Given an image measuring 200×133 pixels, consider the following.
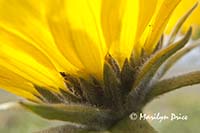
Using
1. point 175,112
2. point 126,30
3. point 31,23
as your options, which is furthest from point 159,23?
point 175,112

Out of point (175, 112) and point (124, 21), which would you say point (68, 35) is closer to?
point (124, 21)

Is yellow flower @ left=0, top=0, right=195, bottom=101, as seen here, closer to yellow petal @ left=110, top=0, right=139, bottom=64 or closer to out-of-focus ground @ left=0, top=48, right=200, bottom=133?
yellow petal @ left=110, top=0, right=139, bottom=64

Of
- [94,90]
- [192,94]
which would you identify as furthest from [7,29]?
[192,94]

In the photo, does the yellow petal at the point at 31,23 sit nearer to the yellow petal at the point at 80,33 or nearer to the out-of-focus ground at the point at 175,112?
the yellow petal at the point at 80,33

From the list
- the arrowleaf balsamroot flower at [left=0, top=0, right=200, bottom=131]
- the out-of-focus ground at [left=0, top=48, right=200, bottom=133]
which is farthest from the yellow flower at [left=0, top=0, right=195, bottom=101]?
the out-of-focus ground at [left=0, top=48, right=200, bottom=133]

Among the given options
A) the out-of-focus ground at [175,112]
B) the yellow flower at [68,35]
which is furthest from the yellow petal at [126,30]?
the out-of-focus ground at [175,112]

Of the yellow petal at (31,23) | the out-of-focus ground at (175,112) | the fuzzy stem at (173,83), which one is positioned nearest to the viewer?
the yellow petal at (31,23)

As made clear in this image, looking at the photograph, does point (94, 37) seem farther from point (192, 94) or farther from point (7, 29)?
point (192, 94)

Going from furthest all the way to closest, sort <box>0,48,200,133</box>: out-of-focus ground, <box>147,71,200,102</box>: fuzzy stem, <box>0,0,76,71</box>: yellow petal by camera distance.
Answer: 1. <box>0,48,200,133</box>: out-of-focus ground
2. <box>147,71,200,102</box>: fuzzy stem
3. <box>0,0,76,71</box>: yellow petal
